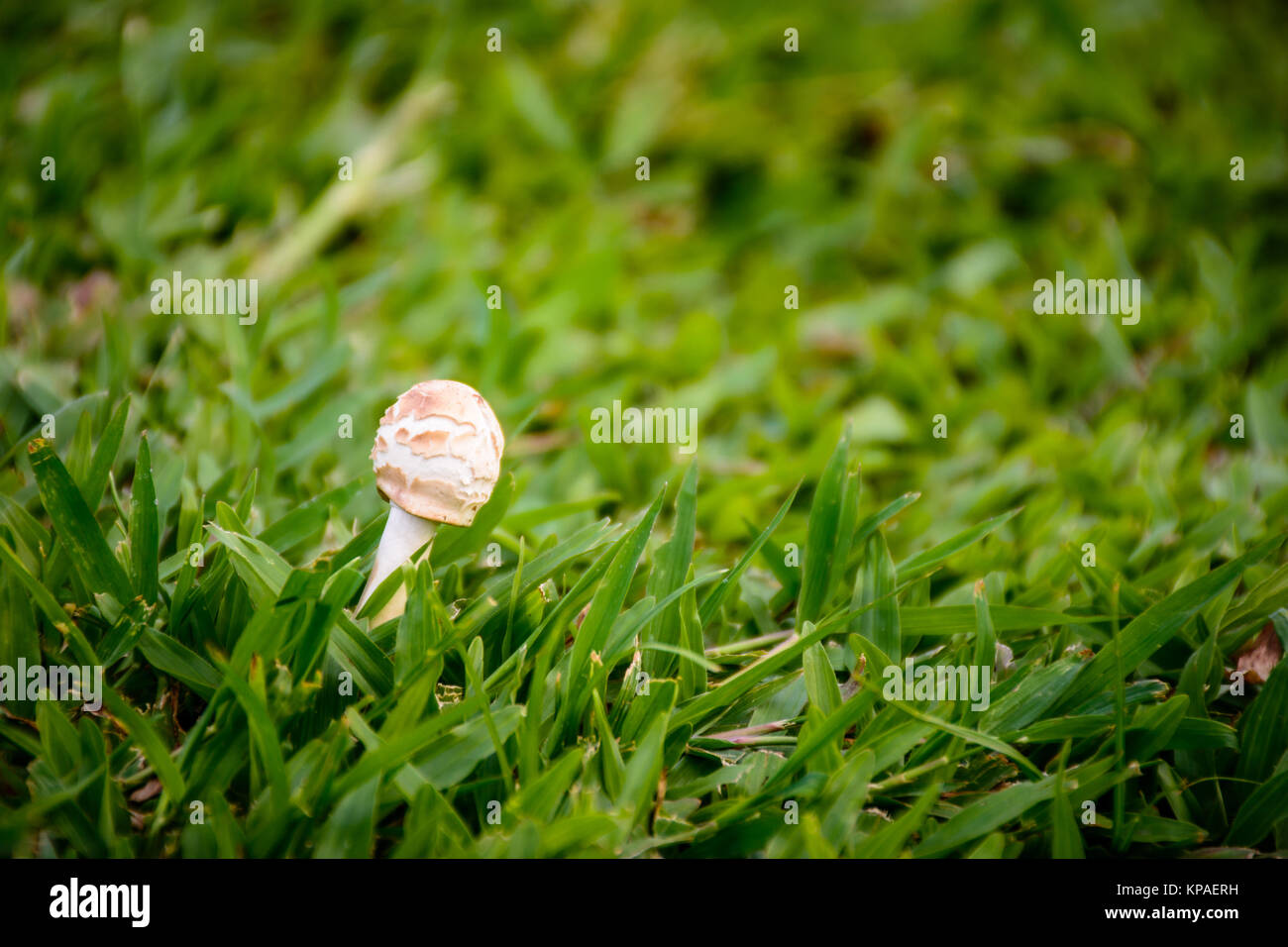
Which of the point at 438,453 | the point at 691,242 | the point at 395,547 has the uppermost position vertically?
the point at 691,242

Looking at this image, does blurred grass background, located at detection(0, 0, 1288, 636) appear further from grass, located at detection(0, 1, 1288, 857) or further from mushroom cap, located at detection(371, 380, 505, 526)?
mushroom cap, located at detection(371, 380, 505, 526)

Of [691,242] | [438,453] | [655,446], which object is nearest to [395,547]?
[438,453]

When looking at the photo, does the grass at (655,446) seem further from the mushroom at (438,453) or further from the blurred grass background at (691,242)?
the mushroom at (438,453)

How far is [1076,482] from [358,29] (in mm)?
2802

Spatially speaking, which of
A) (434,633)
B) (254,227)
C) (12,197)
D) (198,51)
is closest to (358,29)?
(198,51)

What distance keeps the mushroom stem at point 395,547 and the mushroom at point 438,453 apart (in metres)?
0.02

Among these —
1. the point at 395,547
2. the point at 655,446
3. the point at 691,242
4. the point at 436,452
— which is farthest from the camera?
the point at 691,242

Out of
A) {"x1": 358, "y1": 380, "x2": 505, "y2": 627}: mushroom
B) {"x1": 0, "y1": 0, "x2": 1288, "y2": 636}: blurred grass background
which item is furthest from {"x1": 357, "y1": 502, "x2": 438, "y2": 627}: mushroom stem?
{"x1": 0, "y1": 0, "x2": 1288, "y2": 636}: blurred grass background

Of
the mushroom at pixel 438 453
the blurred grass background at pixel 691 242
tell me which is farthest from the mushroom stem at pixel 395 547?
the blurred grass background at pixel 691 242

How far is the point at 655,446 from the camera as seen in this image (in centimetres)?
228

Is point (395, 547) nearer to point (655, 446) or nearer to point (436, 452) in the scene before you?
point (436, 452)

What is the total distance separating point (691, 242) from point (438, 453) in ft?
6.45

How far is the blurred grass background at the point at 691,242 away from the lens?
2246mm

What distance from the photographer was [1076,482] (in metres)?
2.36
